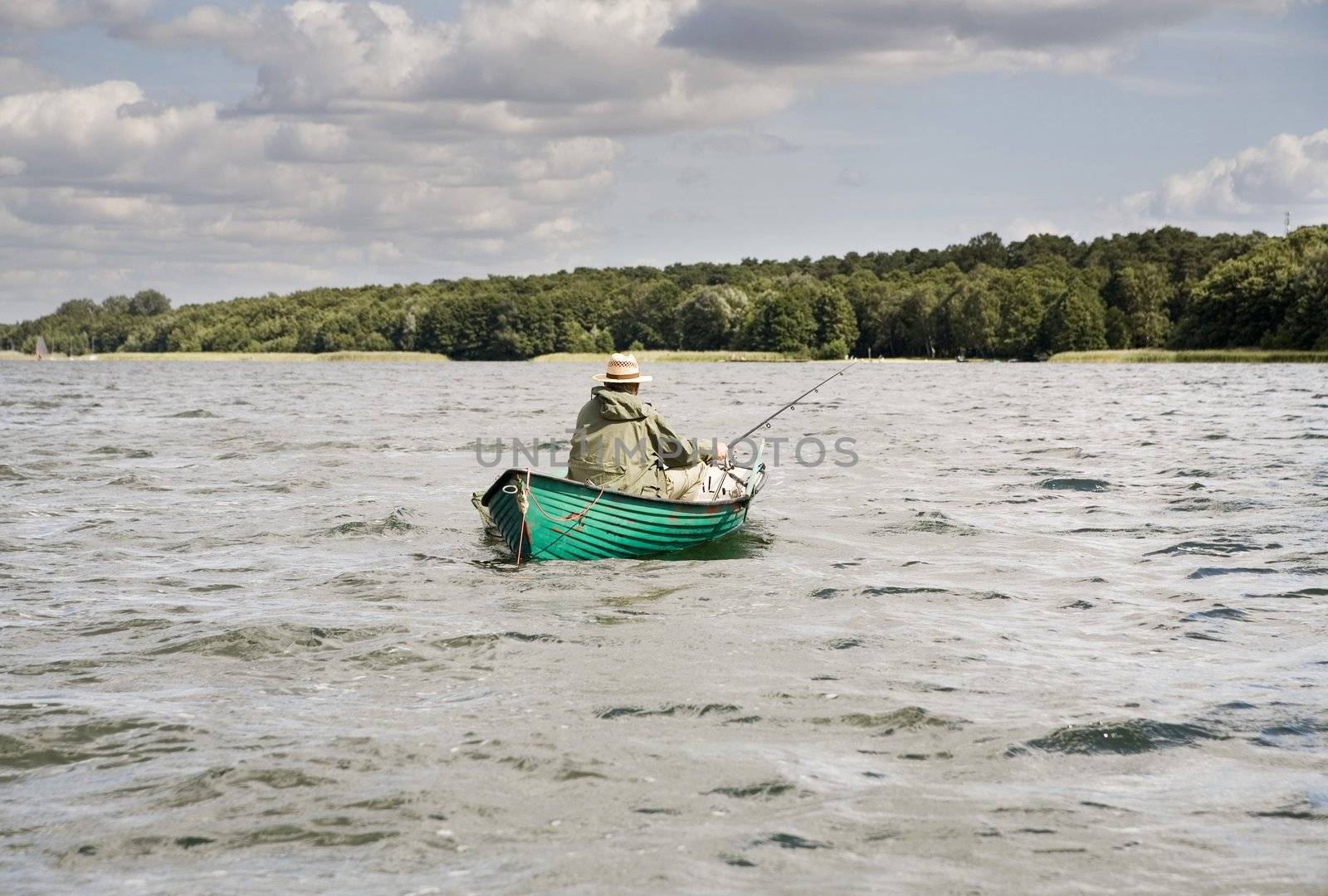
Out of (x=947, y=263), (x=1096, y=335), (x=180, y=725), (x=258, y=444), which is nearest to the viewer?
(x=180, y=725)

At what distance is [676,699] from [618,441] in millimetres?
4866

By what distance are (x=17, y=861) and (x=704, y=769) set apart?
9.87ft

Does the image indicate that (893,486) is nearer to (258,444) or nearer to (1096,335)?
(258,444)

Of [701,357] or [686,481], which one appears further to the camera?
[701,357]

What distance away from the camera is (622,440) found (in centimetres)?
1214

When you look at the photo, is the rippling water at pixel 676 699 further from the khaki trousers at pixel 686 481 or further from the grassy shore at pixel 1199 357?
the grassy shore at pixel 1199 357

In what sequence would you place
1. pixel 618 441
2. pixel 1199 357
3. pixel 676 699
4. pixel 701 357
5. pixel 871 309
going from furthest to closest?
pixel 871 309, pixel 701 357, pixel 1199 357, pixel 618 441, pixel 676 699

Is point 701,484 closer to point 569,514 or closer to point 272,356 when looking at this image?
point 569,514

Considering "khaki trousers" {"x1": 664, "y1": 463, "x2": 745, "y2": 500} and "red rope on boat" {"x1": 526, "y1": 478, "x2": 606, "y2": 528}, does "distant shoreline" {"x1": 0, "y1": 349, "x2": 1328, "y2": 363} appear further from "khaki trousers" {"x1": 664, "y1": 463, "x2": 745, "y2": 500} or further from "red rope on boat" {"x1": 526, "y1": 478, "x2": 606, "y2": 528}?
"red rope on boat" {"x1": 526, "y1": 478, "x2": 606, "y2": 528}

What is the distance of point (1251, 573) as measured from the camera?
11.5 metres

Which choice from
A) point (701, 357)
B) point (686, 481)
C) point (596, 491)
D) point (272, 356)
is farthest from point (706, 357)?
point (596, 491)

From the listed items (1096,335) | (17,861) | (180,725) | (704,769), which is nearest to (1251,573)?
(704,769)

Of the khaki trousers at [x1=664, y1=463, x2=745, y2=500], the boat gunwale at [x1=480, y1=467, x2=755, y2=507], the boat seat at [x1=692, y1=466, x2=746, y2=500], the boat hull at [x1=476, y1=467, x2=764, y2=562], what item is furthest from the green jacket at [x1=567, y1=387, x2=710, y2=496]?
the boat seat at [x1=692, y1=466, x2=746, y2=500]

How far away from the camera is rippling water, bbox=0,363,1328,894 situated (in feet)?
17.4
